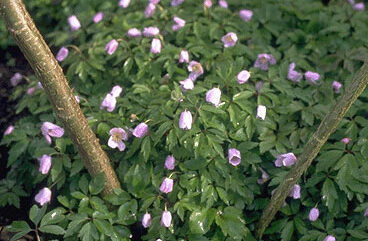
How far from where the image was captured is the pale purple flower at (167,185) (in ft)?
8.46

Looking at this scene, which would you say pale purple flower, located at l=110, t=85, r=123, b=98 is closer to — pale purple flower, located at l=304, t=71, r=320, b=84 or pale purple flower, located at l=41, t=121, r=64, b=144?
pale purple flower, located at l=41, t=121, r=64, b=144

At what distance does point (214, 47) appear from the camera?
128 inches

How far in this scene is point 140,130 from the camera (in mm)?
2658

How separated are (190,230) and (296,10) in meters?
1.82

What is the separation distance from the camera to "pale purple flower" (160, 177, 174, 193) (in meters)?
2.58

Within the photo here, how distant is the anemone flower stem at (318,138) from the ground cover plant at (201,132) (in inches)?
6.3

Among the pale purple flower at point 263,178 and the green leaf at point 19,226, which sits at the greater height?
the green leaf at point 19,226

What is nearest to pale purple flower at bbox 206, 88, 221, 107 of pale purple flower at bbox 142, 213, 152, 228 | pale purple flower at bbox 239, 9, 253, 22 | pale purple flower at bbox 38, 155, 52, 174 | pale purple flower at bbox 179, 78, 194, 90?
pale purple flower at bbox 179, 78, 194, 90

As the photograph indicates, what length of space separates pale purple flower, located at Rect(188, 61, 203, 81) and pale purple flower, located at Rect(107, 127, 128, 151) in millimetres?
570

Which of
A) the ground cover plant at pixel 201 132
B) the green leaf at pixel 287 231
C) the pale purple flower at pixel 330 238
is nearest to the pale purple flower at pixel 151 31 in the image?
the ground cover plant at pixel 201 132

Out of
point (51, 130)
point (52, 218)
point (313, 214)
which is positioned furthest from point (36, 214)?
point (313, 214)

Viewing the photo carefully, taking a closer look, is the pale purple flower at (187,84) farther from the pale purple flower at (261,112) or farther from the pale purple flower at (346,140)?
the pale purple flower at (346,140)

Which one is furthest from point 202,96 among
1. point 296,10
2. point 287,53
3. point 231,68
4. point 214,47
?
point 296,10

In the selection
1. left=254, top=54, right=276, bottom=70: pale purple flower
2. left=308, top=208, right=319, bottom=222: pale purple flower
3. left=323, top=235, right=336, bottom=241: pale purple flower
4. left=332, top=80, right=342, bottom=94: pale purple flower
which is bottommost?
left=323, top=235, right=336, bottom=241: pale purple flower
